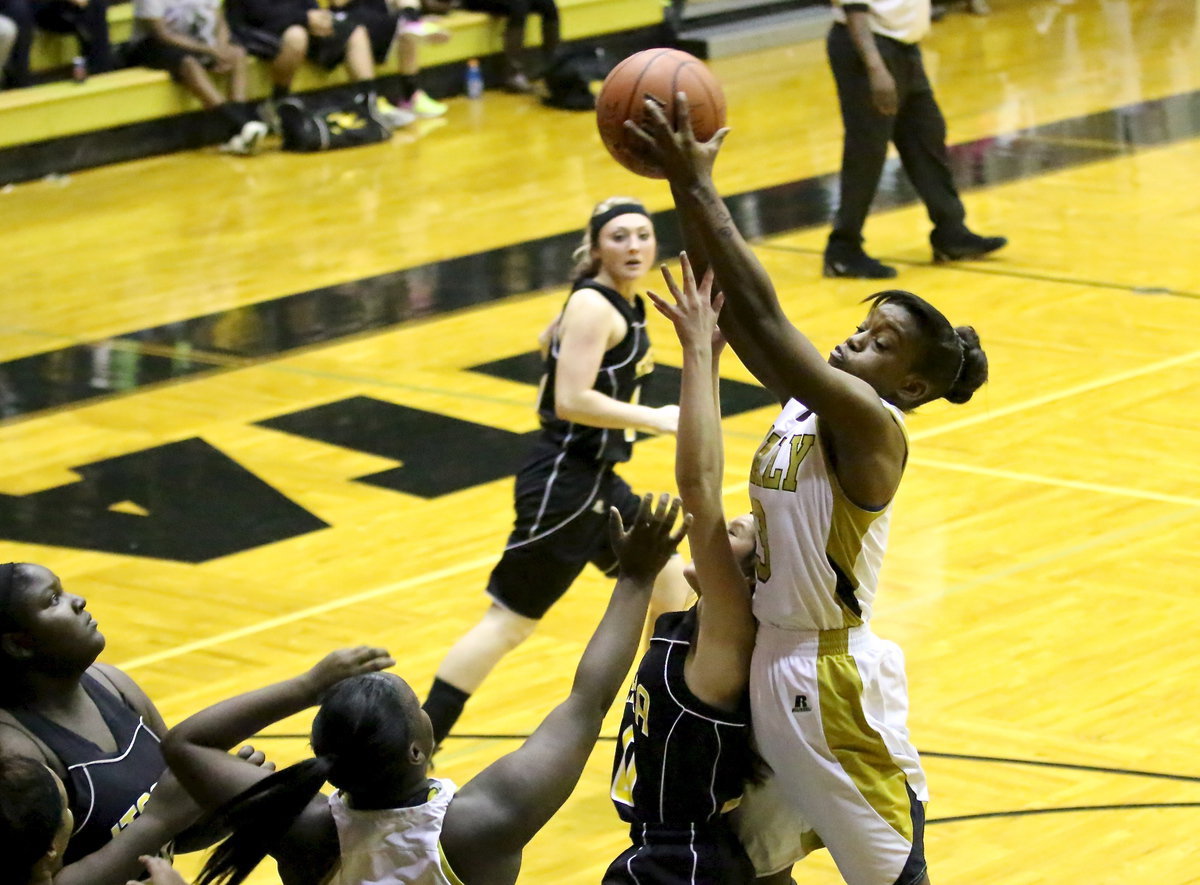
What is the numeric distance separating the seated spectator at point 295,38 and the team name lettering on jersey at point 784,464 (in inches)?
451

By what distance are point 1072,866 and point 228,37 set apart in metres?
11.2

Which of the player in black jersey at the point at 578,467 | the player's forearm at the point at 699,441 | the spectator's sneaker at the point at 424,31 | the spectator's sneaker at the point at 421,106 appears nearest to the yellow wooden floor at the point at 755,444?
the player in black jersey at the point at 578,467

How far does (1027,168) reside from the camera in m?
12.1

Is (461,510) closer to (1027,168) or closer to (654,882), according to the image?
(654,882)

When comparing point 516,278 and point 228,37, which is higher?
point 228,37

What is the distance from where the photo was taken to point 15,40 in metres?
13.4

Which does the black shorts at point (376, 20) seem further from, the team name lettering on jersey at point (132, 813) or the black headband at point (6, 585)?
the team name lettering on jersey at point (132, 813)

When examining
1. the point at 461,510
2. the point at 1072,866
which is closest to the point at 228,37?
the point at 461,510

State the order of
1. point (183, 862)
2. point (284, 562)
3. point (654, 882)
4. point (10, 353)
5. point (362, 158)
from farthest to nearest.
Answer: point (362, 158)
point (10, 353)
point (284, 562)
point (183, 862)
point (654, 882)

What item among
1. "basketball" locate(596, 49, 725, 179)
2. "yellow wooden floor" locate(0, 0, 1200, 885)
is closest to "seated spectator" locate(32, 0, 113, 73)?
"yellow wooden floor" locate(0, 0, 1200, 885)

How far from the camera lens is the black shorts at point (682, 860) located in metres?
3.34

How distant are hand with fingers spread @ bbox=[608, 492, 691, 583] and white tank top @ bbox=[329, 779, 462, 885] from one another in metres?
0.53

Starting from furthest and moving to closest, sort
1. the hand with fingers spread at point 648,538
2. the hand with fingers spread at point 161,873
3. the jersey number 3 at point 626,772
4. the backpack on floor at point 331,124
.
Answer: the backpack on floor at point 331,124
the jersey number 3 at point 626,772
the hand with fingers spread at point 648,538
the hand with fingers spread at point 161,873

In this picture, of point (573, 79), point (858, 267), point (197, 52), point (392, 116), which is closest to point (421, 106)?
point (392, 116)
